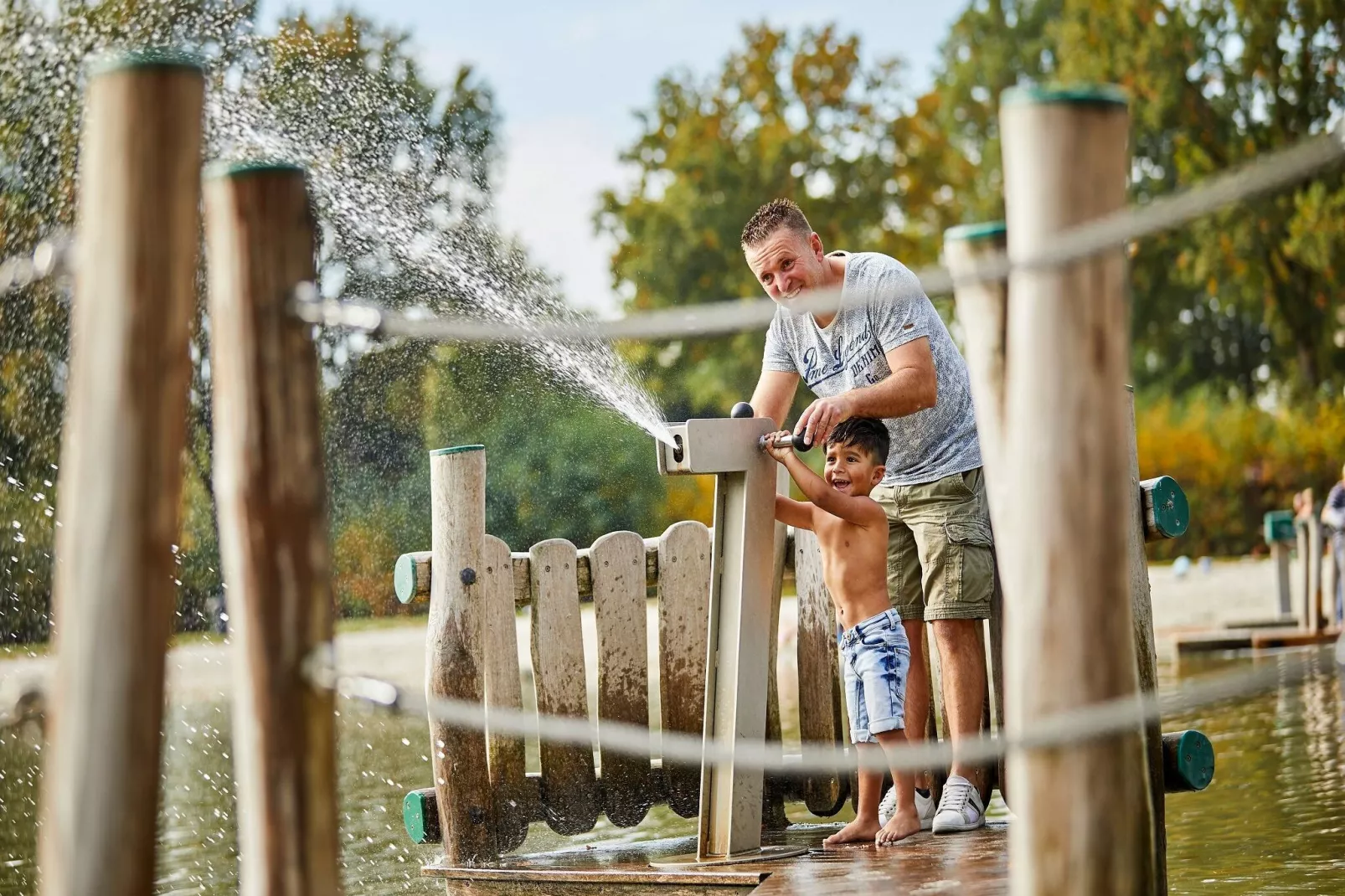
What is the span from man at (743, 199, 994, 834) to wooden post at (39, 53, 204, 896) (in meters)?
2.59

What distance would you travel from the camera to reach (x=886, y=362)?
5348 millimetres

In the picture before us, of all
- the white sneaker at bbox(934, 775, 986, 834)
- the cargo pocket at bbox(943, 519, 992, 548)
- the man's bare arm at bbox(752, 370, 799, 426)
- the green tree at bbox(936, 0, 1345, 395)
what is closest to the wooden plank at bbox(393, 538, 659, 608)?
the man's bare arm at bbox(752, 370, 799, 426)

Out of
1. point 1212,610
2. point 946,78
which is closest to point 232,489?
point 1212,610

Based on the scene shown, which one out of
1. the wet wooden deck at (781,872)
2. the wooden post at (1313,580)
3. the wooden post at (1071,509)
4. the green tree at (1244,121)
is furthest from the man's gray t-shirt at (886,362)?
the green tree at (1244,121)

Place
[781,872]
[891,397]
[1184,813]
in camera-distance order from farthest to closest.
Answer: [1184,813] < [891,397] < [781,872]

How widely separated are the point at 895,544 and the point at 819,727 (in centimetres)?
109

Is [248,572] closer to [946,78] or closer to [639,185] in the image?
[639,185]

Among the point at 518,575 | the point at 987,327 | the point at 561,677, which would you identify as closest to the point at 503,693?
the point at 561,677

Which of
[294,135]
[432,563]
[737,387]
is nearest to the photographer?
[432,563]

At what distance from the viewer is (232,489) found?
293 centimetres

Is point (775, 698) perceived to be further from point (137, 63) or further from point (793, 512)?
point (137, 63)

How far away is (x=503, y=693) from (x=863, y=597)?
1616mm

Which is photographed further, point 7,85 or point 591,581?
point 7,85

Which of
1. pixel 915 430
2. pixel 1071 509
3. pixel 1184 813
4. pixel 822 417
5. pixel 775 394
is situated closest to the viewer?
pixel 1071 509
